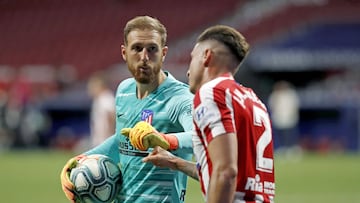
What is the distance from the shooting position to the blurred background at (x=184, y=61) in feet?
89.7

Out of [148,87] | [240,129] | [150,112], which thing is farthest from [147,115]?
[240,129]

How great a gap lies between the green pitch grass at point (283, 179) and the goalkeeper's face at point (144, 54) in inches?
336

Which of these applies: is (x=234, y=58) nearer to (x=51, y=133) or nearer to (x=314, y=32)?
(x=51, y=133)

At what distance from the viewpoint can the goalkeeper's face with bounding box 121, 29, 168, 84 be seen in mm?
6410

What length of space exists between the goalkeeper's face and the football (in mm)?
683

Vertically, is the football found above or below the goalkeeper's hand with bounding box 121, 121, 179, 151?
below

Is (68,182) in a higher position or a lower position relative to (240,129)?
lower

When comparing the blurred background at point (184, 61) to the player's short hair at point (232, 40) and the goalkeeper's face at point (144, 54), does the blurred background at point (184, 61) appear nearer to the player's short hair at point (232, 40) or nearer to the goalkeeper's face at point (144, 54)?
the goalkeeper's face at point (144, 54)

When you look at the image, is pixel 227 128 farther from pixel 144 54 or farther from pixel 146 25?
pixel 146 25

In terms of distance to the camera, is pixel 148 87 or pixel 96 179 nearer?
pixel 96 179

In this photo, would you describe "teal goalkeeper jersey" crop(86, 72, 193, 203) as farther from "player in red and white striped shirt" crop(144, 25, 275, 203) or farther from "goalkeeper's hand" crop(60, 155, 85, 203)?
"player in red and white striped shirt" crop(144, 25, 275, 203)

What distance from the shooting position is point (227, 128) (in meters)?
4.85

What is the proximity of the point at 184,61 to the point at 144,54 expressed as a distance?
2542 centimetres

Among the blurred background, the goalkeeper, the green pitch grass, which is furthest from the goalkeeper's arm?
the blurred background
